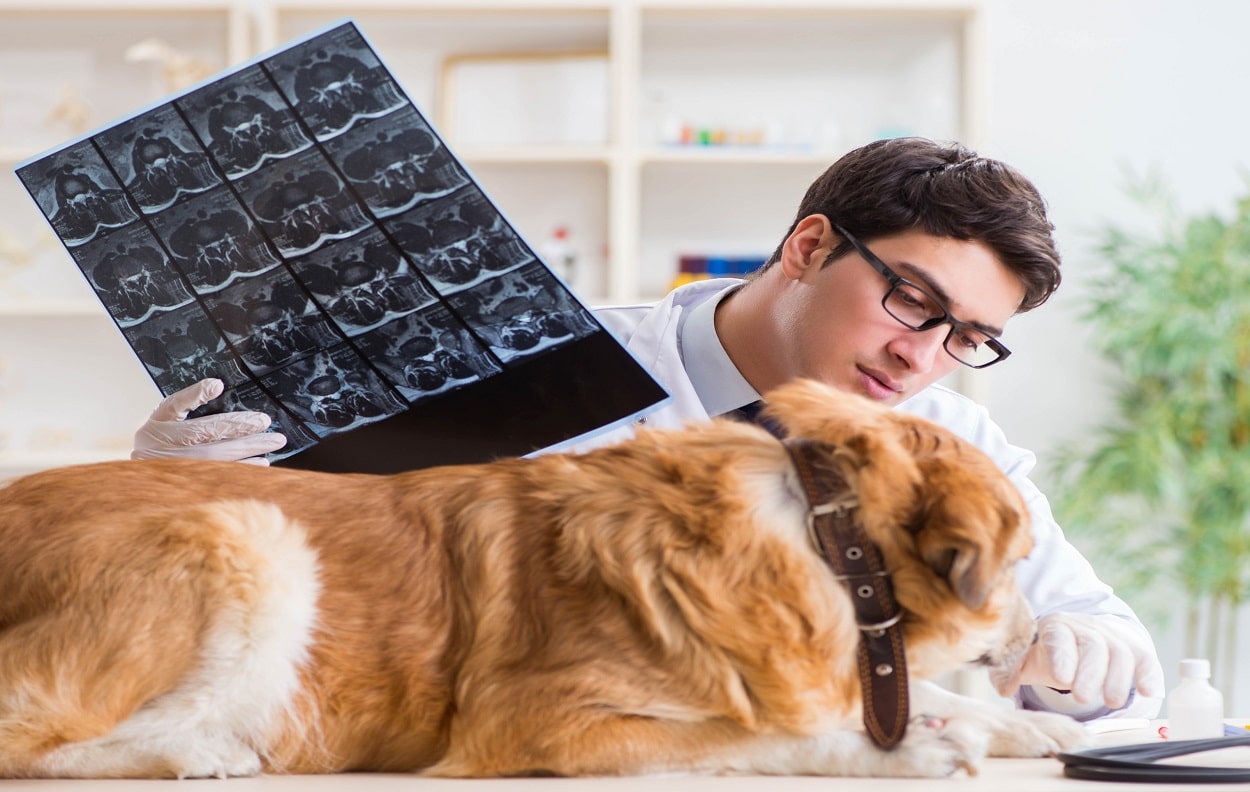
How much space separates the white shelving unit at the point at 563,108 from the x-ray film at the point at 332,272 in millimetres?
2655

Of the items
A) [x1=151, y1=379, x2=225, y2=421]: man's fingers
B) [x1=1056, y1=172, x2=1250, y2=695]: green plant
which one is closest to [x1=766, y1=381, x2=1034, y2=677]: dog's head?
[x1=151, y1=379, x2=225, y2=421]: man's fingers

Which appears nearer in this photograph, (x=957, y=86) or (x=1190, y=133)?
(x=957, y=86)

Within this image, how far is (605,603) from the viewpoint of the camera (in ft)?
3.85

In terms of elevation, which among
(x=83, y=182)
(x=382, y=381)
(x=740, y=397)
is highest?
(x=83, y=182)

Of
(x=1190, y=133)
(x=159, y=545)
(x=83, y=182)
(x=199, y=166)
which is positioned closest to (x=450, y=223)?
(x=199, y=166)

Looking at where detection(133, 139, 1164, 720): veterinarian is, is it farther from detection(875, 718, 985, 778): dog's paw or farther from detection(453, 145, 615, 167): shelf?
detection(453, 145, 615, 167): shelf

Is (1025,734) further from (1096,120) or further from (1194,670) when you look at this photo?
(1096,120)

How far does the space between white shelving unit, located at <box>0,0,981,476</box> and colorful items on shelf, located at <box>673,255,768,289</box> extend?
10 centimetres

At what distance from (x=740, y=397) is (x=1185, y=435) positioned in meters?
2.76

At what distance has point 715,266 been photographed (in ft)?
14.5

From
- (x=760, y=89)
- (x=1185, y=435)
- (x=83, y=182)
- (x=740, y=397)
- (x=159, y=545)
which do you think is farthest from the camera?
(x=760, y=89)

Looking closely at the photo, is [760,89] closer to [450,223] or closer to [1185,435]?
[1185,435]

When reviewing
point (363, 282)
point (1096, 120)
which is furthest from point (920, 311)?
point (1096, 120)

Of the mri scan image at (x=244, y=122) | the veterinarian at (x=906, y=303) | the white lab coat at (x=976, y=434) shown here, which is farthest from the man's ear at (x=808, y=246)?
the mri scan image at (x=244, y=122)
